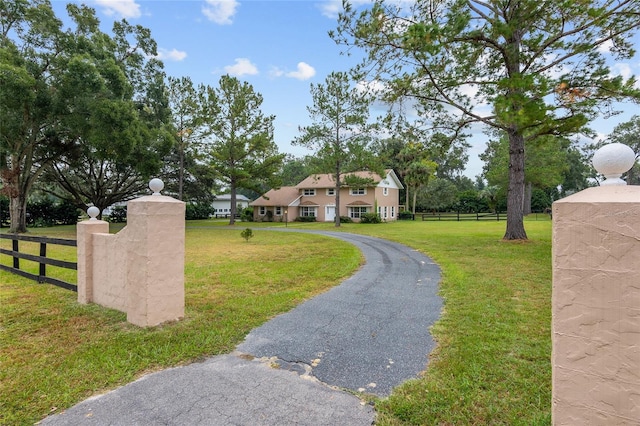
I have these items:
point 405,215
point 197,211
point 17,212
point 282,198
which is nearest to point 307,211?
point 282,198

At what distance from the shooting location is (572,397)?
1.92 m

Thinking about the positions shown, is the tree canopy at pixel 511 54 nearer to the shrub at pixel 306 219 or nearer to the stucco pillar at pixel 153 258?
the stucco pillar at pixel 153 258

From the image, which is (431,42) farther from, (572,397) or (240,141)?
(240,141)

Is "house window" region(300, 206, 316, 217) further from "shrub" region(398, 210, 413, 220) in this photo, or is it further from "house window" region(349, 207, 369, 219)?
"shrub" region(398, 210, 413, 220)

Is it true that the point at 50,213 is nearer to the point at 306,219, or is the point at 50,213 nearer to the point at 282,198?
the point at 282,198

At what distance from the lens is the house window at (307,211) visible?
3812 centimetres

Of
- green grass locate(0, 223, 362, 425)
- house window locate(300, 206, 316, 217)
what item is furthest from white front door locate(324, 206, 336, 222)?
green grass locate(0, 223, 362, 425)

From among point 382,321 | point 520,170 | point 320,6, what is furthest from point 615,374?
point 520,170

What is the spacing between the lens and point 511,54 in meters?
10.8

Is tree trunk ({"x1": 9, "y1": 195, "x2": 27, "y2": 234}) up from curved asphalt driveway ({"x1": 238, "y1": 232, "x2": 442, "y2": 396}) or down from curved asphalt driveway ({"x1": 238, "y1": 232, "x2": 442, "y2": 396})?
up

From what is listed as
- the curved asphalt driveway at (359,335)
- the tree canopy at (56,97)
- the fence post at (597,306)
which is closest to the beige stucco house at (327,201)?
the tree canopy at (56,97)

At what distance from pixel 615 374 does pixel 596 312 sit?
34 centimetres

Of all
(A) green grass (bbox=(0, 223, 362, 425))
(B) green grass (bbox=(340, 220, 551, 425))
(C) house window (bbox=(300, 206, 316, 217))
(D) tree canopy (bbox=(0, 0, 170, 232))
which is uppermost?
(D) tree canopy (bbox=(0, 0, 170, 232))

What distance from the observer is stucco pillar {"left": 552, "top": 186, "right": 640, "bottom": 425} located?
173 centimetres
